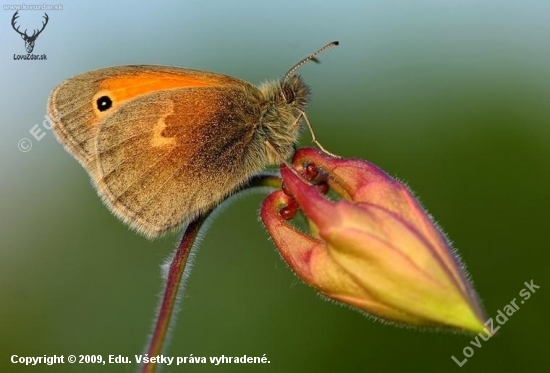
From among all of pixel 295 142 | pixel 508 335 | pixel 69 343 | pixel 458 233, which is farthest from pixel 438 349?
pixel 295 142

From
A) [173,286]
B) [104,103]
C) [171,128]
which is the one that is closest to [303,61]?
[171,128]

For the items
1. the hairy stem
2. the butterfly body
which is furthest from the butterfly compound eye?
the hairy stem

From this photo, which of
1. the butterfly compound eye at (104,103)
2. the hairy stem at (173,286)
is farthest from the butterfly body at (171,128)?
the hairy stem at (173,286)

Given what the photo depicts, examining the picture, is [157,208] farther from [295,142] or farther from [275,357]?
[275,357]

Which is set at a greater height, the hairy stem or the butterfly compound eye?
the butterfly compound eye

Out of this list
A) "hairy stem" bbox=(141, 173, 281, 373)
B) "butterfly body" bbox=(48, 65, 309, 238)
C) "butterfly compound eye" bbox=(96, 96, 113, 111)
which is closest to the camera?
"hairy stem" bbox=(141, 173, 281, 373)

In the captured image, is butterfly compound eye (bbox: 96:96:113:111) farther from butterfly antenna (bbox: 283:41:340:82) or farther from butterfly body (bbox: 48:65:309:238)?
butterfly antenna (bbox: 283:41:340:82)

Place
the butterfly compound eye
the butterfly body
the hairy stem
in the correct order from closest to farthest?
the hairy stem → the butterfly body → the butterfly compound eye
